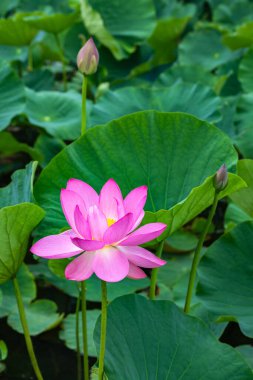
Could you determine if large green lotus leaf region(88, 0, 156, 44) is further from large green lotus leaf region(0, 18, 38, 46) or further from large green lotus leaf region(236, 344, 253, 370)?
large green lotus leaf region(236, 344, 253, 370)

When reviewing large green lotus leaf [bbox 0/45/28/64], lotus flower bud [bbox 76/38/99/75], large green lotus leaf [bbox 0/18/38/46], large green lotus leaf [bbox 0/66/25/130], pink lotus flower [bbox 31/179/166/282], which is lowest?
large green lotus leaf [bbox 0/45/28/64]

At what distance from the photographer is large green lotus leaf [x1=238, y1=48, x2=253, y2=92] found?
94.4 inches

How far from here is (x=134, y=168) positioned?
138 cm

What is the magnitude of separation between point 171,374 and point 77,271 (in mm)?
291

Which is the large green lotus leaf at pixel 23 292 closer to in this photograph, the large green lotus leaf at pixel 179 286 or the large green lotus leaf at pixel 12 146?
the large green lotus leaf at pixel 179 286

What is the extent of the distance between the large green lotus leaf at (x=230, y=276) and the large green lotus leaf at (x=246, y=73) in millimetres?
1120

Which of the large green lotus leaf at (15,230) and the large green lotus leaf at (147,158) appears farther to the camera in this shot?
the large green lotus leaf at (147,158)

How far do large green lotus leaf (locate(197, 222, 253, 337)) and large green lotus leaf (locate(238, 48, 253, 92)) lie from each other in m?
1.12

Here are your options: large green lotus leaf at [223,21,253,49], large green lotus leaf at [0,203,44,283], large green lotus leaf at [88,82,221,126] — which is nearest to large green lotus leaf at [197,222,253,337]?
large green lotus leaf at [0,203,44,283]

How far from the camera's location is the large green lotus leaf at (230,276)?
1.32 meters

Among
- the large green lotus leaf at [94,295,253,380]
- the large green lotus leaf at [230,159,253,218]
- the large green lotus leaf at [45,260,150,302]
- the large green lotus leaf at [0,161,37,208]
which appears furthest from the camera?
the large green lotus leaf at [45,260,150,302]

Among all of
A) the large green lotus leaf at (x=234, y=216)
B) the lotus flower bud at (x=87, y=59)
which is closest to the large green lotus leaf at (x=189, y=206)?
the lotus flower bud at (x=87, y=59)

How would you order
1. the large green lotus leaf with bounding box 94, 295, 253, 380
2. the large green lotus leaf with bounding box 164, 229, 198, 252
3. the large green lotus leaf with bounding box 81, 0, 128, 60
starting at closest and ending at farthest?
the large green lotus leaf with bounding box 94, 295, 253, 380
the large green lotus leaf with bounding box 164, 229, 198, 252
the large green lotus leaf with bounding box 81, 0, 128, 60

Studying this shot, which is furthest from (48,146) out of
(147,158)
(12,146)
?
(147,158)
